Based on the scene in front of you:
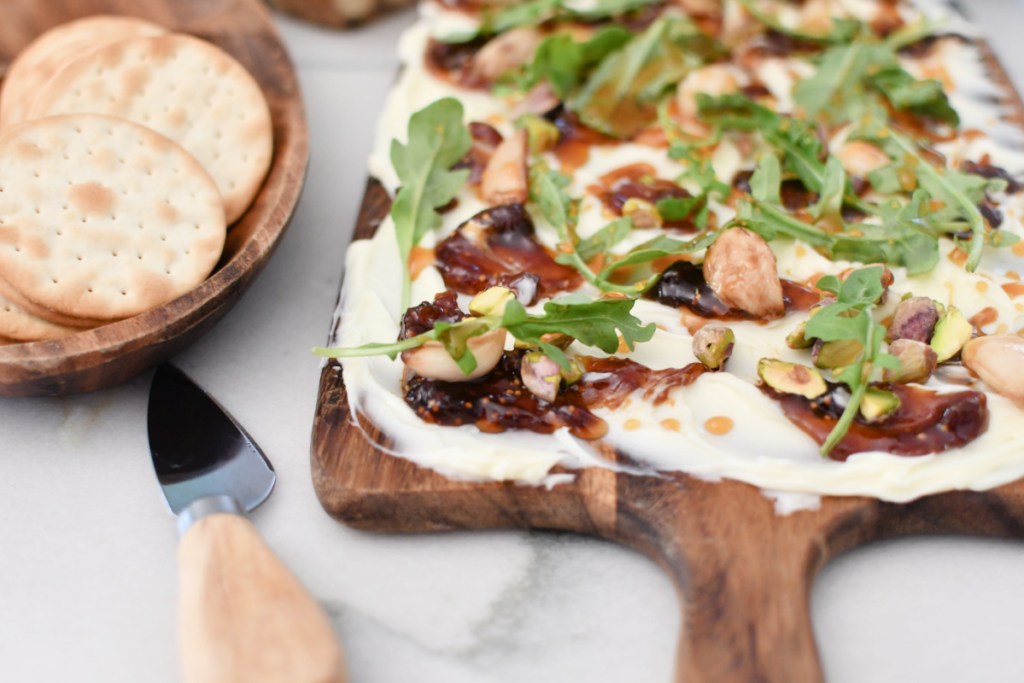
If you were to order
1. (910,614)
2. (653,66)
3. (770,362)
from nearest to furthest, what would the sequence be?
(910,614), (770,362), (653,66)

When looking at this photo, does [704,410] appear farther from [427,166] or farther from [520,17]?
[520,17]

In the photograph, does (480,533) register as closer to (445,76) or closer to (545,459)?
(545,459)

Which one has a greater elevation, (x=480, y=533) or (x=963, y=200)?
(x=963, y=200)

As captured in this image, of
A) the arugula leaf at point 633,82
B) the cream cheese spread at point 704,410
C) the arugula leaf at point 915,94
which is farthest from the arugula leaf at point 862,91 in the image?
the arugula leaf at point 633,82

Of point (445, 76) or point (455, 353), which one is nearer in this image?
point (455, 353)

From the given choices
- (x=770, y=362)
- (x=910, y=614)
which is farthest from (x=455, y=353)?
(x=910, y=614)

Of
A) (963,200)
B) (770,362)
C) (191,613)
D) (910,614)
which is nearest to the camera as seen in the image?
(191,613)

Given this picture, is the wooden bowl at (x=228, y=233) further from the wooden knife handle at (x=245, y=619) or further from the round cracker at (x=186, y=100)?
the wooden knife handle at (x=245, y=619)
